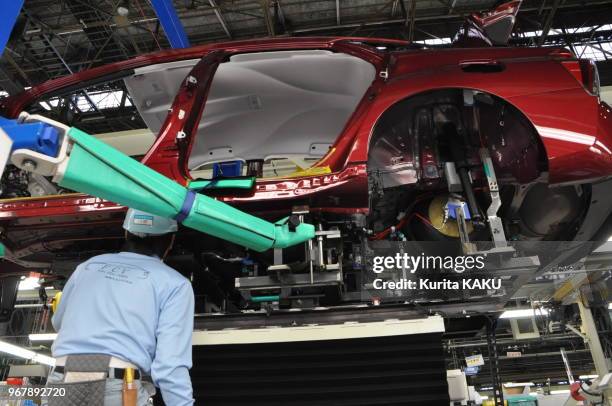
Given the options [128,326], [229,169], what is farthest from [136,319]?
[229,169]

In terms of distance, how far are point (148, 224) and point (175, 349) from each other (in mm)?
557

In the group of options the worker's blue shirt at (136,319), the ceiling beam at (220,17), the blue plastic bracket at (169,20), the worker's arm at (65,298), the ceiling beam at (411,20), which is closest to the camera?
the worker's blue shirt at (136,319)

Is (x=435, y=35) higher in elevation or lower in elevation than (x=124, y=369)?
higher

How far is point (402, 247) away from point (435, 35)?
603 centimetres

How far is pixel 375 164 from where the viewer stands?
101 inches

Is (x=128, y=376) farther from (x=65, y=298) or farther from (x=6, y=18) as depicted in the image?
(x=6, y=18)

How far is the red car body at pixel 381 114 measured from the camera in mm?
2191

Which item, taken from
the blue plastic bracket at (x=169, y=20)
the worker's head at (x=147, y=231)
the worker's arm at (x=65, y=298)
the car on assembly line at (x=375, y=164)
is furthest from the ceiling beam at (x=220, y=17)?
the worker's arm at (x=65, y=298)

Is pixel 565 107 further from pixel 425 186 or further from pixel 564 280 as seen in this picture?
pixel 564 280

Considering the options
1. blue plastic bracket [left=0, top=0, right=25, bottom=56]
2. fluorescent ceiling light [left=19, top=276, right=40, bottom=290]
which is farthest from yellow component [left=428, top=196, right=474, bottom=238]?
fluorescent ceiling light [left=19, top=276, right=40, bottom=290]

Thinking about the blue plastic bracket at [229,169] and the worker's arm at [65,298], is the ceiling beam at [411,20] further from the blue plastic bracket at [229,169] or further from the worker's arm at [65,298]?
the worker's arm at [65,298]

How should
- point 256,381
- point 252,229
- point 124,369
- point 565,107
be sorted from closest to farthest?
point 124,369, point 252,229, point 565,107, point 256,381

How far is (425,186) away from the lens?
2570 mm

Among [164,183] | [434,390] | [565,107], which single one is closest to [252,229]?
[164,183]
